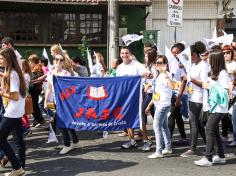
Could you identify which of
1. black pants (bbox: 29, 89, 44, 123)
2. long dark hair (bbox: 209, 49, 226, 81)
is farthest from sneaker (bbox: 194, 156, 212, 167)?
black pants (bbox: 29, 89, 44, 123)

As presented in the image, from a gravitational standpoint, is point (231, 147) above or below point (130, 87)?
below

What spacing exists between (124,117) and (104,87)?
1.98ft

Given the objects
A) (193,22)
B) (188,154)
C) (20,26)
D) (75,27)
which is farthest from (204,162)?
(193,22)

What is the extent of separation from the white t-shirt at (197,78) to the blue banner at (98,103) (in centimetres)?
92

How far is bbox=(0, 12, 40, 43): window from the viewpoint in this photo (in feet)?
55.6

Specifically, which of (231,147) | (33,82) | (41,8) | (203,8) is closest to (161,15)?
(203,8)

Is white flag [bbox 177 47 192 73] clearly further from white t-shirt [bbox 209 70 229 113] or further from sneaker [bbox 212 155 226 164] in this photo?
sneaker [bbox 212 155 226 164]

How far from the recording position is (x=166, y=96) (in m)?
6.83

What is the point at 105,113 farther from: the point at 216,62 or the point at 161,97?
the point at 216,62

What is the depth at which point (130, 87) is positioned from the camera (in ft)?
24.2

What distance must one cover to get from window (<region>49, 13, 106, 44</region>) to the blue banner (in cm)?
1032

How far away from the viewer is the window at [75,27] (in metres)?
17.5

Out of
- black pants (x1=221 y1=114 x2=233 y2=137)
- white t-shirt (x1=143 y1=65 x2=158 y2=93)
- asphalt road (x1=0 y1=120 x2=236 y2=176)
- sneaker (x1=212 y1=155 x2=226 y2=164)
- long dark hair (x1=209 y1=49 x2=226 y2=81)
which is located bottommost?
asphalt road (x1=0 y1=120 x2=236 y2=176)

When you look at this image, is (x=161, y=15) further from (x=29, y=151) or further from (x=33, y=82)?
(x=29, y=151)
